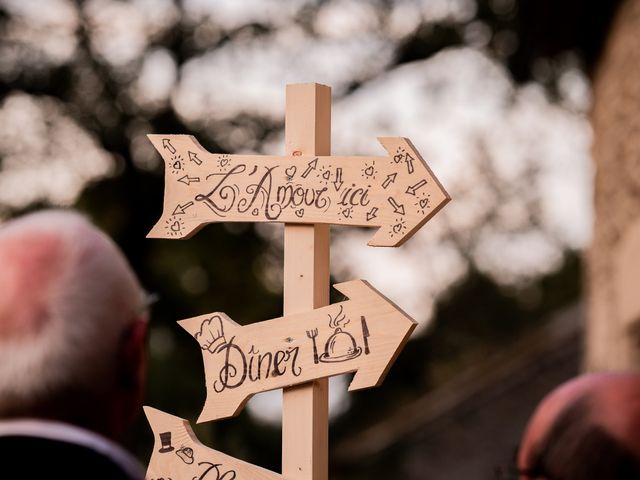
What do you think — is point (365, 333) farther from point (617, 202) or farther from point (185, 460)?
point (617, 202)

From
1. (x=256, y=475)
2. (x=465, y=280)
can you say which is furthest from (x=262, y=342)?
(x=465, y=280)

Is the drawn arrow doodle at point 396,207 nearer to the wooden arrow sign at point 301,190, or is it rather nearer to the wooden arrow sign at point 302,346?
the wooden arrow sign at point 301,190

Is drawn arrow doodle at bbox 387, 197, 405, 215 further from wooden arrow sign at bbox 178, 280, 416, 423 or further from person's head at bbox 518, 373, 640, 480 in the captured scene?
person's head at bbox 518, 373, 640, 480

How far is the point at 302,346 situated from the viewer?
8.65ft

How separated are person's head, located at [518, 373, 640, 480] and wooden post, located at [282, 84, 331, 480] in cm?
75

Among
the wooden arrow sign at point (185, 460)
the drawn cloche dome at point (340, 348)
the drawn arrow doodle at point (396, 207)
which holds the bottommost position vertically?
the wooden arrow sign at point (185, 460)

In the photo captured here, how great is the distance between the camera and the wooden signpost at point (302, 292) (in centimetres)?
259

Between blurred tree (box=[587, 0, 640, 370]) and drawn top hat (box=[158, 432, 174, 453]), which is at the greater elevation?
blurred tree (box=[587, 0, 640, 370])

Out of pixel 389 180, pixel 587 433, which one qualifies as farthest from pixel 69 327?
pixel 389 180

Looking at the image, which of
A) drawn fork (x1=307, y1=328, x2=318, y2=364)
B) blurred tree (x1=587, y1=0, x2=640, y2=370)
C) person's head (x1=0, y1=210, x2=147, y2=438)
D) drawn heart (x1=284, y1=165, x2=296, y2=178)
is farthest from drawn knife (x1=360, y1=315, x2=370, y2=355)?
blurred tree (x1=587, y1=0, x2=640, y2=370)

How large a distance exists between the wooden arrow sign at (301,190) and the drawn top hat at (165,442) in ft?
1.65


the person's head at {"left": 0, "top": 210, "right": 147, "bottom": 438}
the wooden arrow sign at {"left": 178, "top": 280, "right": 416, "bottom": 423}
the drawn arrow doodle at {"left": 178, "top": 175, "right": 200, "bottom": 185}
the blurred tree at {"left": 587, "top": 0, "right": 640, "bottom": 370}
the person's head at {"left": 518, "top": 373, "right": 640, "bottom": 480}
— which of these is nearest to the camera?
the person's head at {"left": 0, "top": 210, "right": 147, "bottom": 438}

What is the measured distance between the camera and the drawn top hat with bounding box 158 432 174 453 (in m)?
2.74

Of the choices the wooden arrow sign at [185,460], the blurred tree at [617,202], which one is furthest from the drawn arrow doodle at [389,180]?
the blurred tree at [617,202]
